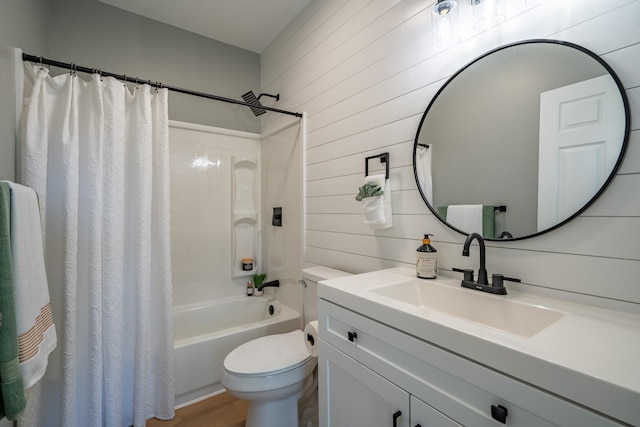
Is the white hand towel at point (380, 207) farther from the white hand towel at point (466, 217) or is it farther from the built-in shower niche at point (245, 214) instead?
the built-in shower niche at point (245, 214)

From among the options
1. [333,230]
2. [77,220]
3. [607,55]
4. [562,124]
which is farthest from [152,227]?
[607,55]

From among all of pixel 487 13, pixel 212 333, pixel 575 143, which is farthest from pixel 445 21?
pixel 212 333

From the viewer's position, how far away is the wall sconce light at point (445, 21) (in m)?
1.08

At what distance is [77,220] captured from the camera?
1.42 m

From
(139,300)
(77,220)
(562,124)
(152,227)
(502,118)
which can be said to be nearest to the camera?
(562,124)

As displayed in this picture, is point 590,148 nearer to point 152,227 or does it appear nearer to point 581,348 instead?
point 581,348

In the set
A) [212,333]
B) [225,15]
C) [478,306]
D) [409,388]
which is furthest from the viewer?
[225,15]

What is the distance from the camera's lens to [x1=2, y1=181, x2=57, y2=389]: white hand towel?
81 cm

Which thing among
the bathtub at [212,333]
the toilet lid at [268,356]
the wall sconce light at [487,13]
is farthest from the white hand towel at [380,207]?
the bathtub at [212,333]

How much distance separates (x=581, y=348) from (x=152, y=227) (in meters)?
1.98

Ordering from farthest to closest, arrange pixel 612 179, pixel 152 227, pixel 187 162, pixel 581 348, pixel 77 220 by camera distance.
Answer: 1. pixel 187 162
2. pixel 152 227
3. pixel 77 220
4. pixel 612 179
5. pixel 581 348

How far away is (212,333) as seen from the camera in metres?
2.01

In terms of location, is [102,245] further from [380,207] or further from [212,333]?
[380,207]

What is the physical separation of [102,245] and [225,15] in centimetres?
195
